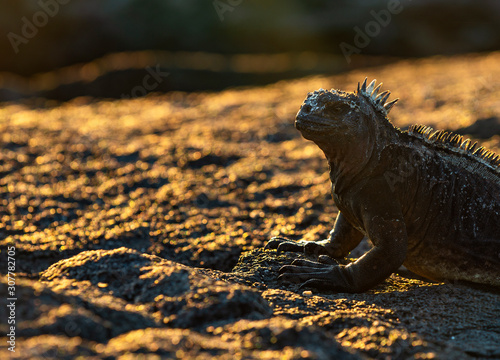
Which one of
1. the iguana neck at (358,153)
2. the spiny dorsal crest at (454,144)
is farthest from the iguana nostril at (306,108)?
the spiny dorsal crest at (454,144)

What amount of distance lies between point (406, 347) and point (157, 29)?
56.6ft

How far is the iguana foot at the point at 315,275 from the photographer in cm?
337

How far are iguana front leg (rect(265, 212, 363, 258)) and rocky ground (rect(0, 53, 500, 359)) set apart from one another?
0.47 ft

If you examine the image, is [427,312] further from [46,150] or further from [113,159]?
[46,150]

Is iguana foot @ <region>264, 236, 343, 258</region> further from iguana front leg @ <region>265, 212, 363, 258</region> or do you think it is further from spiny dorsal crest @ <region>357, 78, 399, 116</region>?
spiny dorsal crest @ <region>357, 78, 399, 116</region>

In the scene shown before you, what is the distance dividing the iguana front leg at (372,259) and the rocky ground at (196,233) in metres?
0.08

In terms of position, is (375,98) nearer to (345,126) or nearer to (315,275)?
(345,126)

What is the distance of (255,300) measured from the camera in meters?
2.70

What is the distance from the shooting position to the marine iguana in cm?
340

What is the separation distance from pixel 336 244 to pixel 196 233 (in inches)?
49.7

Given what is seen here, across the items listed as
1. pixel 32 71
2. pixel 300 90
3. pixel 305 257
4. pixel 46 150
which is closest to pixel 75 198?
pixel 46 150

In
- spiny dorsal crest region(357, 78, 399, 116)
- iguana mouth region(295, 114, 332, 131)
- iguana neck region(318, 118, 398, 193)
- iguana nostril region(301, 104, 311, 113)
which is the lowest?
iguana neck region(318, 118, 398, 193)

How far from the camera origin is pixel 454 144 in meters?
3.83

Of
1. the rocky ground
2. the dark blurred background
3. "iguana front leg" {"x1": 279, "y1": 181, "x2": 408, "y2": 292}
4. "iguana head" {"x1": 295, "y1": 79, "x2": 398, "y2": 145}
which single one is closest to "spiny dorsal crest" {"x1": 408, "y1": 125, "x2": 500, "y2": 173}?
"iguana head" {"x1": 295, "y1": 79, "x2": 398, "y2": 145}
